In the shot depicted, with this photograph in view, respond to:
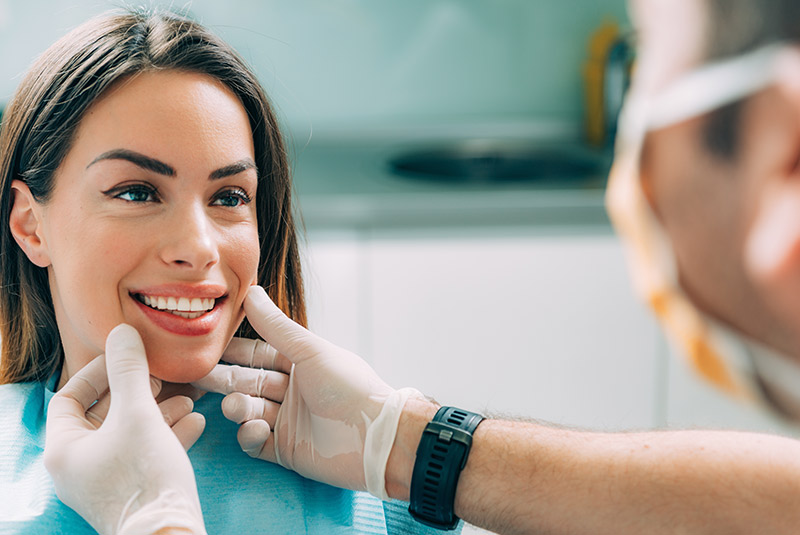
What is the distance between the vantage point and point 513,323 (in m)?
2.21

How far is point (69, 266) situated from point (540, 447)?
67cm

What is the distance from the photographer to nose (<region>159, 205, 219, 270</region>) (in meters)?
1.07

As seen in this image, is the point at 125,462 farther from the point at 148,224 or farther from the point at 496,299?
the point at 496,299

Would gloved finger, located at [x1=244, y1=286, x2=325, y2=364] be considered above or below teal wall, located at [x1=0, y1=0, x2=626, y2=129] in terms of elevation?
below

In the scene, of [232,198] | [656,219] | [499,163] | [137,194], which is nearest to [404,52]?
[499,163]

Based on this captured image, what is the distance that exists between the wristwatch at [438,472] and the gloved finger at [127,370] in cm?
35

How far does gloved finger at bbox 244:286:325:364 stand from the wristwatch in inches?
8.3

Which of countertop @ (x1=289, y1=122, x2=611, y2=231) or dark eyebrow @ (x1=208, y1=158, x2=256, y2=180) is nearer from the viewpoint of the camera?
dark eyebrow @ (x1=208, y1=158, x2=256, y2=180)

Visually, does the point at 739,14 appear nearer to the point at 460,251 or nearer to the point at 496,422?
the point at 496,422

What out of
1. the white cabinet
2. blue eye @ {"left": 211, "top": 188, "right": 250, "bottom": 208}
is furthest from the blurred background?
blue eye @ {"left": 211, "top": 188, "right": 250, "bottom": 208}

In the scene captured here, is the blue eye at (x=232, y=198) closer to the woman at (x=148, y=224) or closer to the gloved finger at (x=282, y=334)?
the woman at (x=148, y=224)

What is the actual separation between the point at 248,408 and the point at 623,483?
1.70 ft

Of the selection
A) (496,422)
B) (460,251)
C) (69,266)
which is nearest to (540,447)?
(496,422)

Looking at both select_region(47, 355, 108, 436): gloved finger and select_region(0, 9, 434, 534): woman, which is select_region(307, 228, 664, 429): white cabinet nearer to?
select_region(0, 9, 434, 534): woman
